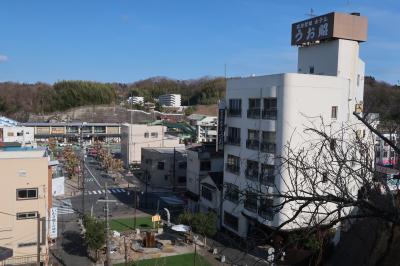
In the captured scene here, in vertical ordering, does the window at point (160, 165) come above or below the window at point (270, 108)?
below

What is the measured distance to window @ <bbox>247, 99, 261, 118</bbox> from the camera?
14.1 meters

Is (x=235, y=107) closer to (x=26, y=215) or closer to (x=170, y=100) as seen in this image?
(x=26, y=215)

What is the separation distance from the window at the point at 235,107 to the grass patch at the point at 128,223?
6.10 meters

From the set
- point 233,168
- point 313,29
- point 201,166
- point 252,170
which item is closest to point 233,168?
point 233,168

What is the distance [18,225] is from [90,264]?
2553 mm

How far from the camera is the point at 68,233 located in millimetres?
16016

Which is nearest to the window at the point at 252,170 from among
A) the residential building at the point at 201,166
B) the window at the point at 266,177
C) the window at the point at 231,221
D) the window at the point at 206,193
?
the window at the point at 266,177

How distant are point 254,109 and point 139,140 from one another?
2031 centimetres

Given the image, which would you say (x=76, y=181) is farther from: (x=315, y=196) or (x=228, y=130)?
(x=315, y=196)

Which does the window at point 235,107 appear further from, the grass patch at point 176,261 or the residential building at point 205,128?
the residential building at point 205,128

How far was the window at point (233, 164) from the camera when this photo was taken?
1509 cm

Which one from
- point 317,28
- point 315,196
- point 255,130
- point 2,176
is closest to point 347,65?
point 317,28

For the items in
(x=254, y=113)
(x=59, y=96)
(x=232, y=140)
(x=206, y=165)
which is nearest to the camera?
(x=254, y=113)

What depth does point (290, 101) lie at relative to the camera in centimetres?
1298
